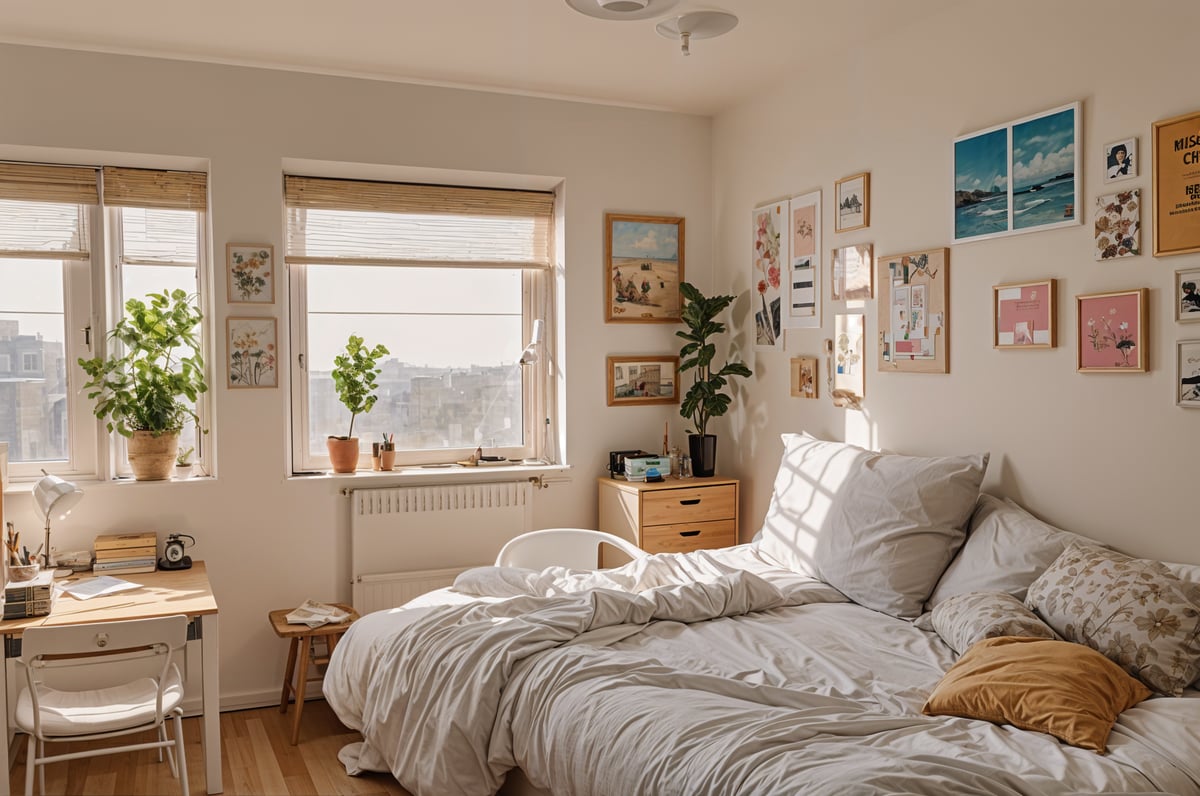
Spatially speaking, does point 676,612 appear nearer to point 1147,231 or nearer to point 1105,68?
point 1147,231

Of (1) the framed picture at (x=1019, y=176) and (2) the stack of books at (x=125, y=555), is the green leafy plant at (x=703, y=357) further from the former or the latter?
(2) the stack of books at (x=125, y=555)

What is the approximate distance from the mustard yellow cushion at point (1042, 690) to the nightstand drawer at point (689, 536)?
6.65 ft

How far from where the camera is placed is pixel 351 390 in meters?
4.18

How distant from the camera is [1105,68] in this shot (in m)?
2.80

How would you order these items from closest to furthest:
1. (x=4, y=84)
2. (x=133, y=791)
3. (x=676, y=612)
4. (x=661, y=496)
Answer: (x=676, y=612)
(x=133, y=791)
(x=4, y=84)
(x=661, y=496)

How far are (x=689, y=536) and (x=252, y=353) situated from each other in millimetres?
2087

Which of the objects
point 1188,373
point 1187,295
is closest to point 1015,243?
point 1187,295

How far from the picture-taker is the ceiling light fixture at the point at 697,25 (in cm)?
324

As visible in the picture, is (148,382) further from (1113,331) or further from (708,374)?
(1113,331)

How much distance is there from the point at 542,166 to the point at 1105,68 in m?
2.42

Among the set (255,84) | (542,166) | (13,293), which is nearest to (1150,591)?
(542,166)

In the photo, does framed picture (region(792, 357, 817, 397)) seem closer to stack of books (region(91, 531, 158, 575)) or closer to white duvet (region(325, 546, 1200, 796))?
white duvet (region(325, 546, 1200, 796))

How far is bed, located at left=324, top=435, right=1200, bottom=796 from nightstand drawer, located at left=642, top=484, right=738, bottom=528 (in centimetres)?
54

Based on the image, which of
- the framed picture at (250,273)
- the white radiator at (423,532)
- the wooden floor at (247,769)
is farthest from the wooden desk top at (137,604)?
the framed picture at (250,273)
